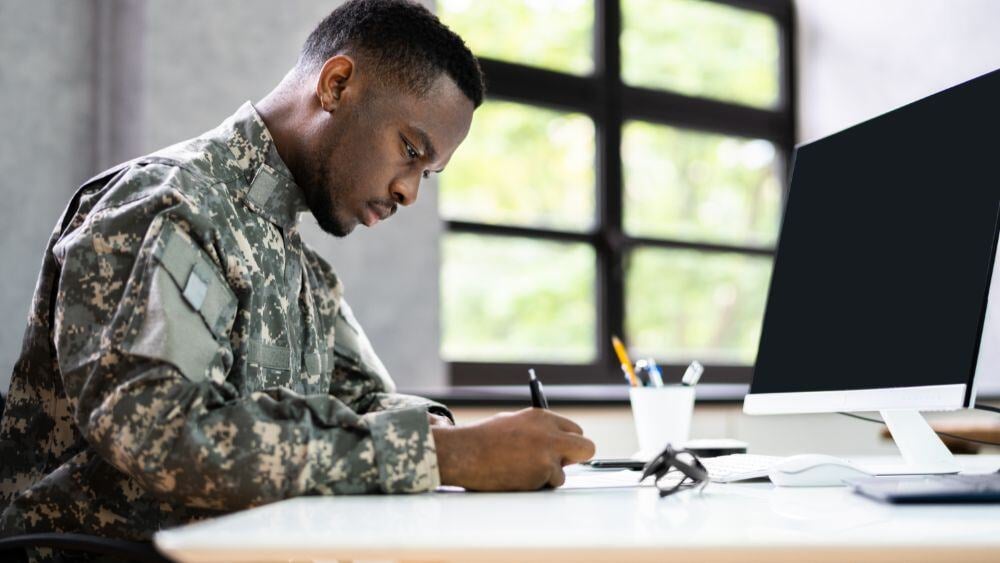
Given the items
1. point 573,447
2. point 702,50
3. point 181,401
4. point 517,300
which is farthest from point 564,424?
point 702,50

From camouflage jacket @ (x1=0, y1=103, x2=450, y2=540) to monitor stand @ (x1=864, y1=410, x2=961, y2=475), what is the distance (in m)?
0.61

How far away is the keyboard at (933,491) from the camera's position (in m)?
0.81

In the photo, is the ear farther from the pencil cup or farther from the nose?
the pencil cup

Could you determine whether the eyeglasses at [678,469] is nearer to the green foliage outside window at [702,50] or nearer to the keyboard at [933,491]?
the keyboard at [933,491]

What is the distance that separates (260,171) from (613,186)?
2083 millimetres

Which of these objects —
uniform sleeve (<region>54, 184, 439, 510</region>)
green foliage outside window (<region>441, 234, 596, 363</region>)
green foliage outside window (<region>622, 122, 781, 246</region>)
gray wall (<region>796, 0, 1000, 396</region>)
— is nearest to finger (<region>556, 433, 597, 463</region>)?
uniform sleeve (<region>54, 184, 439, 510</region>)

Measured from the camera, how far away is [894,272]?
124 cm

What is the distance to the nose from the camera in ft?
4.57

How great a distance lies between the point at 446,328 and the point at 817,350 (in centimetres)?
172

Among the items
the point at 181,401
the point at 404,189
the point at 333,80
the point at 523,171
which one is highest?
the point at 523,171

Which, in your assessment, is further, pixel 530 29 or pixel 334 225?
pixel 530 29

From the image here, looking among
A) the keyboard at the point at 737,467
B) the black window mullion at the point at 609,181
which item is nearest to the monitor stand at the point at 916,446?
the keyboard at the point at 737,467

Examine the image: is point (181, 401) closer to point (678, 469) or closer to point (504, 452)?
point (504, 452)

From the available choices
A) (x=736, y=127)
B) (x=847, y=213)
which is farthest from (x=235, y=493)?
(x=736, y=127)
